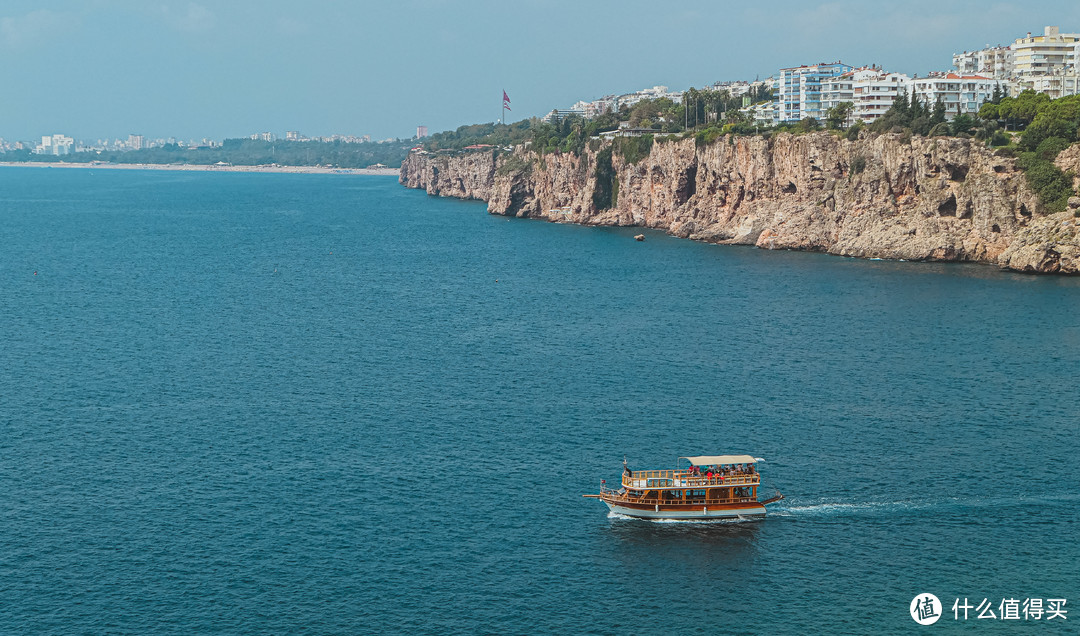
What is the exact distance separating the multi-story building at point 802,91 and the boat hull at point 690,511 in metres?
125

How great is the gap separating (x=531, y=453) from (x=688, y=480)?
9978 mm

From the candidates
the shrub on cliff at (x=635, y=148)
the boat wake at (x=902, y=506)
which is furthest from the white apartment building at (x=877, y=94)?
the boat wake at (x=902, y=506)

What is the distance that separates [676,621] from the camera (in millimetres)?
43062

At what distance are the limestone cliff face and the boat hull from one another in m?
68.9

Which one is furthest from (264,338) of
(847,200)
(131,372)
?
(847,200)

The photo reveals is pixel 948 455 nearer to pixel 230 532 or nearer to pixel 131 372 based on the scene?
pixel 230 532

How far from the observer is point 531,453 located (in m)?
60.2

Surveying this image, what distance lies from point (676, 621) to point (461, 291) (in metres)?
70.5

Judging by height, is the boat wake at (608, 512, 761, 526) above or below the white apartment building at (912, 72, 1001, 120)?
below

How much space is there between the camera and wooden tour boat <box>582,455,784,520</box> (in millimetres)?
52781

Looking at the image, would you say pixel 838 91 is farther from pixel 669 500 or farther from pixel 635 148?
pixel 669 500

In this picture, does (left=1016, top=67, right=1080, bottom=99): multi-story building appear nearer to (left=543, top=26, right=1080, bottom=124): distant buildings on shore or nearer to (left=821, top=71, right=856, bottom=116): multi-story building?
(left=543, top=26, right=1080, bottom=124): distant buildings on shore

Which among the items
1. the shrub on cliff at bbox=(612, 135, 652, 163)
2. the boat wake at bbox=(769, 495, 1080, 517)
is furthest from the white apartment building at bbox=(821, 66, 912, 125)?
the boat wake at bbox=(769, 495, 1080, 517)

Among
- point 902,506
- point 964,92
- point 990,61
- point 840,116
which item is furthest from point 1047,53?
point 902,506
